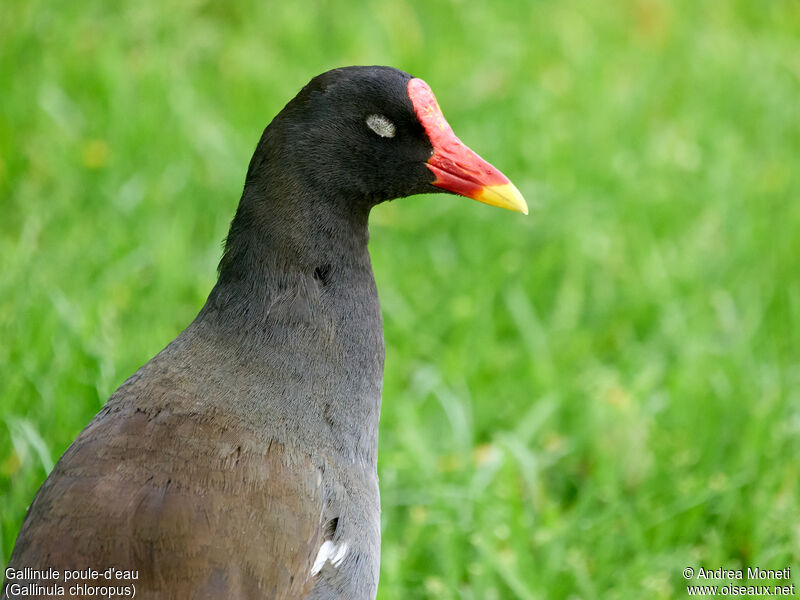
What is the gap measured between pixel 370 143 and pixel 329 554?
965mm

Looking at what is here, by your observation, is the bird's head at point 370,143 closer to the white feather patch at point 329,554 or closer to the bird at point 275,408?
the bird at point 275,408

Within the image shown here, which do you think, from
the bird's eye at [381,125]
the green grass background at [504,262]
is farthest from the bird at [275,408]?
the green grass background at [504,262]

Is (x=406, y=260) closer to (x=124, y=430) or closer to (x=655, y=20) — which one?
(x=124, y=430)

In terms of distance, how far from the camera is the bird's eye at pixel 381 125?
97.0 inches

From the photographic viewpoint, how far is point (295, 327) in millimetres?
2385

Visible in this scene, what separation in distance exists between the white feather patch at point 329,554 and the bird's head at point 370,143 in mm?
817

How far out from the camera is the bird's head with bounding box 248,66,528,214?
7.97ft

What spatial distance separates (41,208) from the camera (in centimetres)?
397

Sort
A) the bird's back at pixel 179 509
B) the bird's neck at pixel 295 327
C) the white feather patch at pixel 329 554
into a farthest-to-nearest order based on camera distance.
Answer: the bird's neck at pixel 295 327, the white feather patch at pixel 329 554, the bird's back at pixel 179 509

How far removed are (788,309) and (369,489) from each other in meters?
2.59

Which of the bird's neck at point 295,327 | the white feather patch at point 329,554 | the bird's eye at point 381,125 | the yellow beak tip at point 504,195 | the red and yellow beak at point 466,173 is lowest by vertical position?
the white feather patch at point 329,554

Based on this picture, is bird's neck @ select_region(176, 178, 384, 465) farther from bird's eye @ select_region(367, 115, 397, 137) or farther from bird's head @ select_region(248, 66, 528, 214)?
bird's eye @ select_region(367, 115, 397, 137)

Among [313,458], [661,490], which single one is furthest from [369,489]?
[661,490]

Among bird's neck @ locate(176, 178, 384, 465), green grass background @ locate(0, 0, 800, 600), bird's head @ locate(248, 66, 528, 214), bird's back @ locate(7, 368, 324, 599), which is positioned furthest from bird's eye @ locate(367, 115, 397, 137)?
green grass background @ locate(0, 0, 800, 600)
